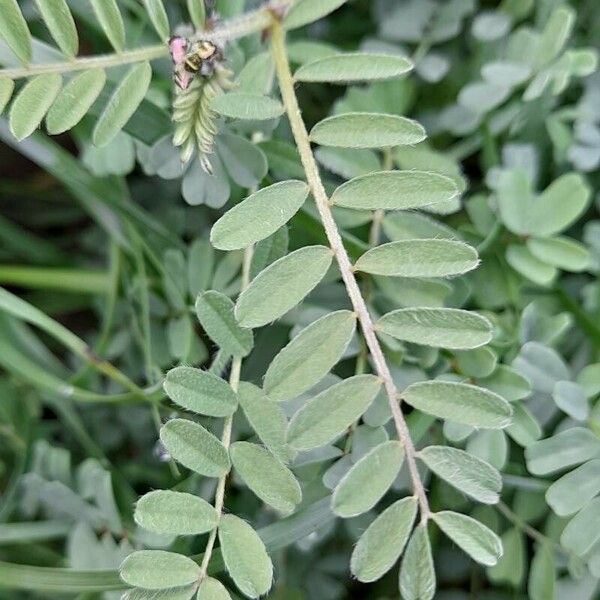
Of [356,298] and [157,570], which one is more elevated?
[356,298]

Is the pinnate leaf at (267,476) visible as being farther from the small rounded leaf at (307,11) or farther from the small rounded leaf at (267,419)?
the small rounded leaf at (307,11)

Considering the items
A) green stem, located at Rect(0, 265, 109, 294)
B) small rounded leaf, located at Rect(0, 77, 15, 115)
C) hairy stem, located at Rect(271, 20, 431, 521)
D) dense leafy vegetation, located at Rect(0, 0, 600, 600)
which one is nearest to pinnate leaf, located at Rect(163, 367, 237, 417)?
dense leafy vegetation, located at Rect(0, 0, 600, 600)

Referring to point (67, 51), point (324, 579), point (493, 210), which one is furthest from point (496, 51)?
point (324, 579)

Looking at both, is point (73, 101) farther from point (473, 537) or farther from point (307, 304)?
point (473, 537)

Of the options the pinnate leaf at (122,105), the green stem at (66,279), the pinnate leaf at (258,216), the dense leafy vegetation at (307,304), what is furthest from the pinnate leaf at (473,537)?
the green stem at (66,279)

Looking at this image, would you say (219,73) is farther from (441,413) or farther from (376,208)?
(441,413)

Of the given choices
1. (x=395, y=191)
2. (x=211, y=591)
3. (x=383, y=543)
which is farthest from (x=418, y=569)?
(x=395, y=191)

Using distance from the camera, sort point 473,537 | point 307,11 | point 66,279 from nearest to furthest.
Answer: point 473,537, point 307,11, point 66,279
